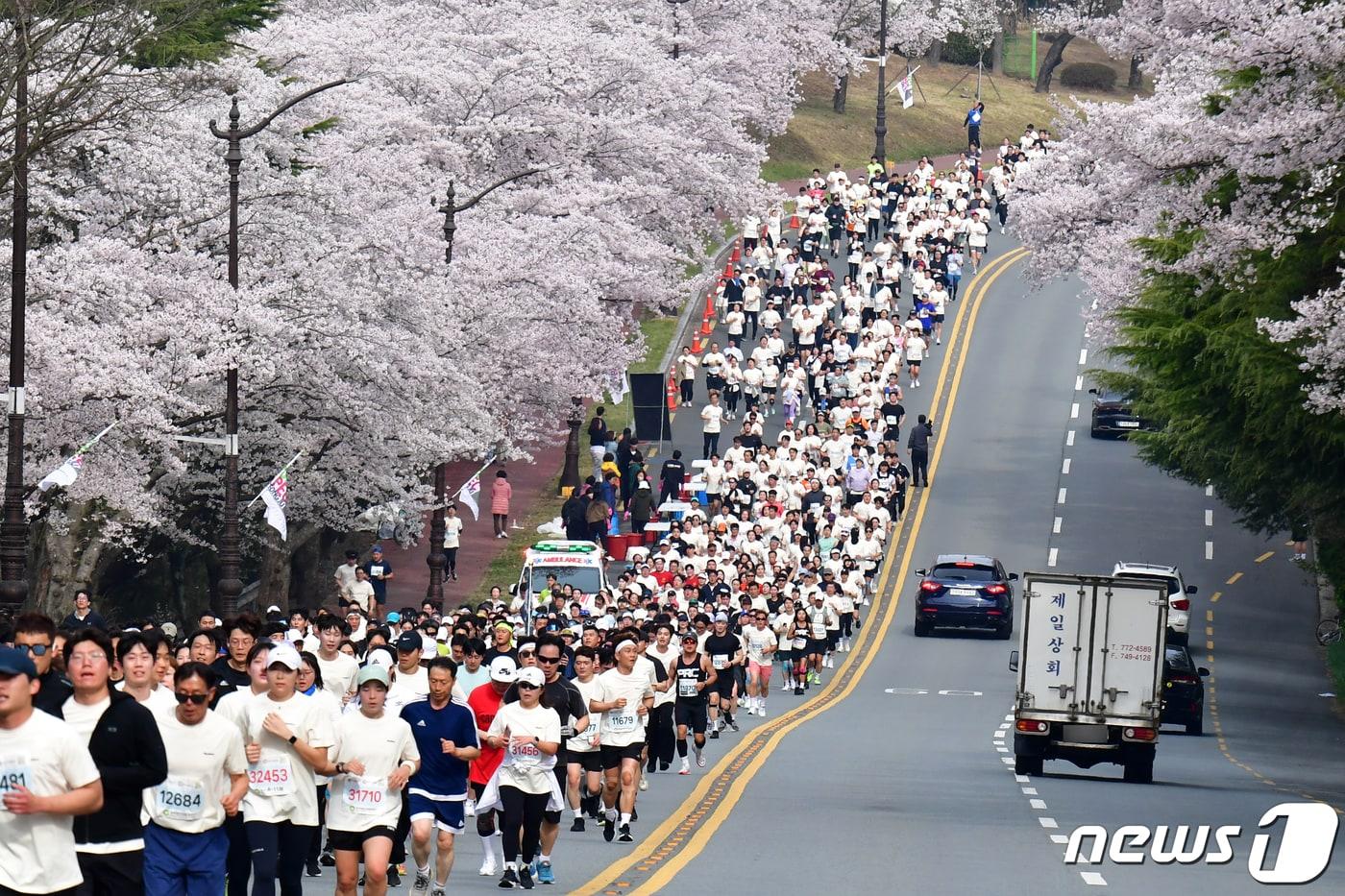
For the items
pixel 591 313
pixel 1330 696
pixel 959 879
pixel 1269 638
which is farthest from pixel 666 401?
pixel 959 879

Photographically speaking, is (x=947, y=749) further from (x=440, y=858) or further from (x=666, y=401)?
(x=666, y=401)

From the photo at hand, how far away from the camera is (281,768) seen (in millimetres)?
14398

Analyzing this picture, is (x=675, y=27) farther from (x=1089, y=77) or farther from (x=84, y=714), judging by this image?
(x=84, y=714)

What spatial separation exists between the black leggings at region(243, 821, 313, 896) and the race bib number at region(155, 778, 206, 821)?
1193mm

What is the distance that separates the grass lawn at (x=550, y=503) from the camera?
159ft

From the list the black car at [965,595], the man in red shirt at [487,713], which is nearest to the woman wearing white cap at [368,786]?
the man in red shirt at [487,713]

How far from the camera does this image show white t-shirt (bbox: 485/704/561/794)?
57.8ft

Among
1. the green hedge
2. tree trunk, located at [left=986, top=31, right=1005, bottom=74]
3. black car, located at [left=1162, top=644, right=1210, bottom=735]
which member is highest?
tree trunk, located at [left=986, top=31, right=1005, bottom=74]

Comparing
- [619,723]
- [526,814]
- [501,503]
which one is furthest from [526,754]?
[501,503]

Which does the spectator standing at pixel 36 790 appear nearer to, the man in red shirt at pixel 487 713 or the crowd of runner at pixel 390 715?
the crowd of runner at pixel 390 715

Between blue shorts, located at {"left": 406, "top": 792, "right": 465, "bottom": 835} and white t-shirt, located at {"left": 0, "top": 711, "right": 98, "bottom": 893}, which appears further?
blue shorts, located at {"left": 406, "top": 792, "right": 465, "bottom": 835}

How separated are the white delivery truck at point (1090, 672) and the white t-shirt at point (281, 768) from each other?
1455cm

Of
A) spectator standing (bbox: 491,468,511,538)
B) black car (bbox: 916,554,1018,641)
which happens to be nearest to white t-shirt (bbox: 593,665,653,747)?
black car (bbox: 916,554,1018,641)

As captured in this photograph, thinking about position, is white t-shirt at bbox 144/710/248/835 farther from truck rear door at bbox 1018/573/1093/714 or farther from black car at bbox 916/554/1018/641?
black car at bbox 916/554/1018/641
